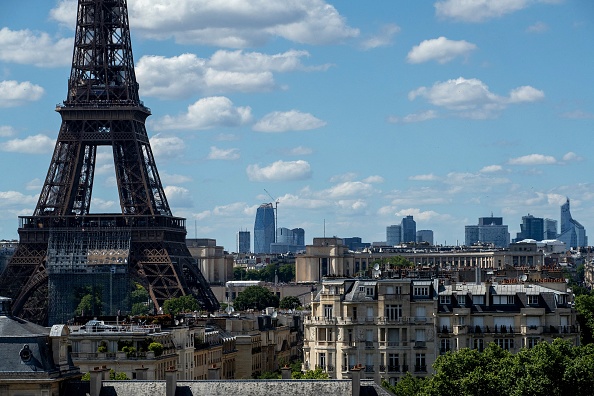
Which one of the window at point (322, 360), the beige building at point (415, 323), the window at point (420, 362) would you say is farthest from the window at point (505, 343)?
the window at point (322, 360)

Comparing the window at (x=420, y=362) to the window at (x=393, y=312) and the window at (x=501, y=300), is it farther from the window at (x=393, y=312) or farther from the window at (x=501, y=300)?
the window at (x=501, y=300)

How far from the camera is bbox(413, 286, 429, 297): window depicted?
109438 millimetres

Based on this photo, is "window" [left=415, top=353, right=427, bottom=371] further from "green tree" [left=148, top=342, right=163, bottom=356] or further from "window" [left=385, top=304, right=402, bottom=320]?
"green tree" [left=148, top=342, right=163, bottom=356]

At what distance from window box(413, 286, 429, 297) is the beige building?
0.05 m

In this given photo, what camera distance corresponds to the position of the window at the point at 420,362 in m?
107

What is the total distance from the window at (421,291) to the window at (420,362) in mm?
3743

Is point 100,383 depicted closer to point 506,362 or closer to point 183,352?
point 506,362

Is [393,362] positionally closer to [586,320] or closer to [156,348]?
[156,348]

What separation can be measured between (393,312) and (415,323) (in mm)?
1382

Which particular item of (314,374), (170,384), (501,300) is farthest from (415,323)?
(170,384)

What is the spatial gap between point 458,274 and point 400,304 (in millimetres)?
43793

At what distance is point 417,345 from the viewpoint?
107562 millimetres

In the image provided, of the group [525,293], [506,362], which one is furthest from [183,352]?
[506,362]

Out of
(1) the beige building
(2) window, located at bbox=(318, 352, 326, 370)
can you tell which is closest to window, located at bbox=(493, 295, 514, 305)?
(1) the beige building
